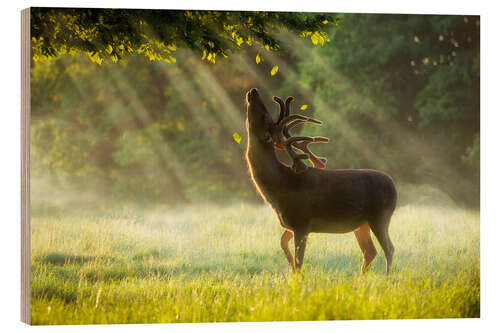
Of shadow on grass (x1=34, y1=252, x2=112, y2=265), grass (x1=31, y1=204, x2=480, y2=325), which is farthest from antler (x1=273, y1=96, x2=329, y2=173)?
shadow on grass (x1=34, y1=252, x2=112, y2=265)

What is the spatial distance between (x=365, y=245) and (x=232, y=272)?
1.59 m

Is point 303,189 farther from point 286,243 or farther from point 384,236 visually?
point 384,236

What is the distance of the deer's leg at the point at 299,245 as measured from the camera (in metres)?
8.29

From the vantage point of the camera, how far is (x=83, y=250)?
8.62m

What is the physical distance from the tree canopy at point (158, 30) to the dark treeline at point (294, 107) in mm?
389

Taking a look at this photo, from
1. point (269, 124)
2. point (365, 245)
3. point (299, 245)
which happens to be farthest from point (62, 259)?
point (365, 245)

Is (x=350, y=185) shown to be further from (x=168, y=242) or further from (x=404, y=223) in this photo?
(x=168, y=242)

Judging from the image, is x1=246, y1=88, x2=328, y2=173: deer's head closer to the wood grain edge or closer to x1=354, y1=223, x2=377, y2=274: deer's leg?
x1=354, y1=223, x2=377, y2=274: deer's leg

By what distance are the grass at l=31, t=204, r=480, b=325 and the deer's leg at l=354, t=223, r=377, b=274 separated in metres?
0.09

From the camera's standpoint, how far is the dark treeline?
9.27 meters

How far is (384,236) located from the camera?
853 centimetres

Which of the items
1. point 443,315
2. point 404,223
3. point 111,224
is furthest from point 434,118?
point 111,224

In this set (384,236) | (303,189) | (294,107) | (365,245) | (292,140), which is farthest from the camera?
(294,107)

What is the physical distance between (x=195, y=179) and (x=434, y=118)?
414cm
